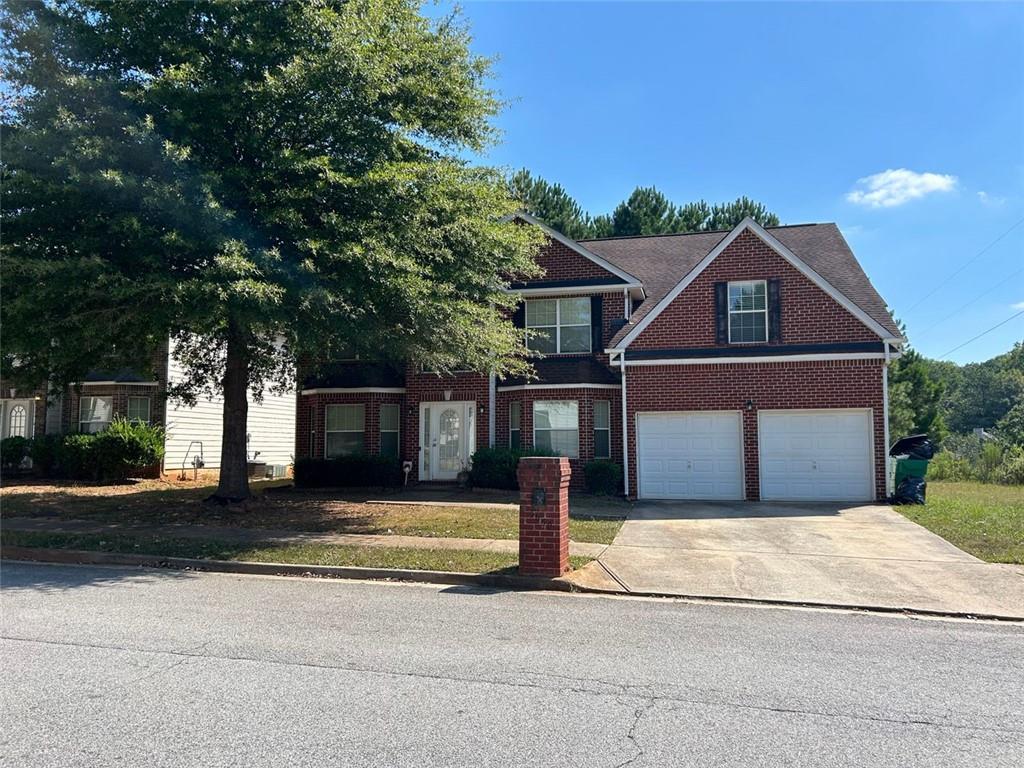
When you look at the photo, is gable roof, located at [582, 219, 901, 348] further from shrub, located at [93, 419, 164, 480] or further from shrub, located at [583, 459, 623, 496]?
shrub, located at [93, 419, 164, 480]

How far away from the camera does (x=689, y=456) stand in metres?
16.9

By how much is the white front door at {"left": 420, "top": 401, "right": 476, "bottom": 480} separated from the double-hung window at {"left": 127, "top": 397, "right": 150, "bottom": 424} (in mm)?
9671

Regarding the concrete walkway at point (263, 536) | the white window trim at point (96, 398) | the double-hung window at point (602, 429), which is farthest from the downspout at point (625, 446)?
the white window trim at point (96, 398)

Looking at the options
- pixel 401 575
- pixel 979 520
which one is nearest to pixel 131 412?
pixel 401 575

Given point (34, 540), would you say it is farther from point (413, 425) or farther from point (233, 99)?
point (413, 425)

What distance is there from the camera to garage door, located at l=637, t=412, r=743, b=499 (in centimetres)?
1666

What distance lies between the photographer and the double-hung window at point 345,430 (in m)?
19.7

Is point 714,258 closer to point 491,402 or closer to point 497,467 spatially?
point 491,402

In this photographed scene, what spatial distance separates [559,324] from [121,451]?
13.2 metres

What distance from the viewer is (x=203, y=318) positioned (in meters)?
10.1

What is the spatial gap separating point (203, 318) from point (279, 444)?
18.9 metres

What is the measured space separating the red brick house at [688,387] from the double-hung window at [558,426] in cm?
4

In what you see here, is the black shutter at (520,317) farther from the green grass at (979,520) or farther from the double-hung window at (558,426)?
the green grass at (979,520)

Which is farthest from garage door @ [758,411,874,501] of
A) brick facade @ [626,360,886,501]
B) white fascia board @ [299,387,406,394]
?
white fascia board @ [299,387,406,394]
